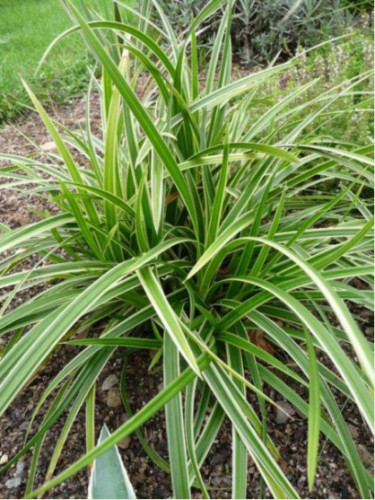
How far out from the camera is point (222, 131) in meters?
1.51

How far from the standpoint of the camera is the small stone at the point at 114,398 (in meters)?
1.37

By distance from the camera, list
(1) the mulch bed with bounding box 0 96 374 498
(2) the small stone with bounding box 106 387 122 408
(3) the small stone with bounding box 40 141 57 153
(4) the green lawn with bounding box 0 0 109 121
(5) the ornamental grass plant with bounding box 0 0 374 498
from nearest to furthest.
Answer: (5) the ornamental grass plant with bounding box 0 0 374 498, (1) the mulch bed with bounding box 0 96 374 498, (2) the small stone with bounding box 106 387 122 408, (3) the small stone with bounding box 40 141 57 153, (4) the green lawn with bounding box 0 0 109 121

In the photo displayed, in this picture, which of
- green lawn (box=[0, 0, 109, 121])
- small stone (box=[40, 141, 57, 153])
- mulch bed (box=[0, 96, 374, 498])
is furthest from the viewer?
green lawn (box=[0, 0, 109, 121])

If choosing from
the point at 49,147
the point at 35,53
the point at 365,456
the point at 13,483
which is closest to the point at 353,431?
the point at 365,456

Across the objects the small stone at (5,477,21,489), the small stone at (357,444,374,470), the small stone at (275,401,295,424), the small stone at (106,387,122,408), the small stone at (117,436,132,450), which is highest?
the small stone at (106,387,122,408)

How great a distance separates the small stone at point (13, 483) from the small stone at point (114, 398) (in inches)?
11.3

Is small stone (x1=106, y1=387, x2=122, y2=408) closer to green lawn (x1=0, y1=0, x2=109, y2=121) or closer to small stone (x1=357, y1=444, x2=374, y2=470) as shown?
small stone (x1=357, y1=444, x2=374, y2=470)

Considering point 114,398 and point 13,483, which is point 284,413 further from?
point 13,483

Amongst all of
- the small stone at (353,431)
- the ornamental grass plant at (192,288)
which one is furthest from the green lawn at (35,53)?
the small stone at (353,431)

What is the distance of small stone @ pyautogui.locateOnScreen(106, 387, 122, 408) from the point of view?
1366mm

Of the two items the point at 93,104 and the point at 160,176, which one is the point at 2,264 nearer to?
the point at 160,176

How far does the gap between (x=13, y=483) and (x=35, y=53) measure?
150 inches

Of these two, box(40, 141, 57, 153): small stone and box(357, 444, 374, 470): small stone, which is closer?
box(357, 444, 374, 470): small stone

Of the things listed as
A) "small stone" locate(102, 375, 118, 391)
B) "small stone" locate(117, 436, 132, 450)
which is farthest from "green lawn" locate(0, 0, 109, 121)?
"small stone" locate(117, 436, 132, 450)
